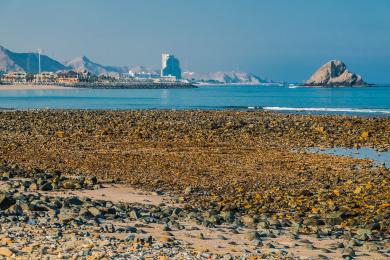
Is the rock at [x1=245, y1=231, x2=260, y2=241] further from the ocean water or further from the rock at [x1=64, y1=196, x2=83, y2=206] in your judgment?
the ocean water

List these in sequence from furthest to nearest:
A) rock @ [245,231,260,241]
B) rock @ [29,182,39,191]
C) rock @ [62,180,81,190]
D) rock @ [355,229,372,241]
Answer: rock @ [62,180,81,190] < rock @ [29,182,39,191] < rock @ [355,229,372,241] < rock @ [245,231,260,241]

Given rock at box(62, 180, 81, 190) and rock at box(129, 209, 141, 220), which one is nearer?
rock at box(129, 209, 141, 220)

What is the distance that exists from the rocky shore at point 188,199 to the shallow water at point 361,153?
1.87ft

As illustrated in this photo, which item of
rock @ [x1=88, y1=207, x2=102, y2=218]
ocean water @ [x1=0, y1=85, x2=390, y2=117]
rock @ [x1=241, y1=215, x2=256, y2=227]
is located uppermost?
rock @ [x1=88, y1=207, x2=102, y2=218]

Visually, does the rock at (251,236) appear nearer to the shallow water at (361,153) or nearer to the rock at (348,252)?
the rock at (348,252)

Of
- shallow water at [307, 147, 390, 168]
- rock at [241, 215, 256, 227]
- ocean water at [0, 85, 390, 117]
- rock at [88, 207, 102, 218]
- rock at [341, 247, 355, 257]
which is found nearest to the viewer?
rock at [341, 247, 355, 257]

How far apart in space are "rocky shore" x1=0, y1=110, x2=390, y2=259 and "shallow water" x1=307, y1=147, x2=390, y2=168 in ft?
1.87

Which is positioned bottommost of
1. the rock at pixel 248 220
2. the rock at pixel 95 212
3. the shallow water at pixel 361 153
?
the shallow water at pixel 361 153

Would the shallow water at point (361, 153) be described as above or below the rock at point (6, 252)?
below

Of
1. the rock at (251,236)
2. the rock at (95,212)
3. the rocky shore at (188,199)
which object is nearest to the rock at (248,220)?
the rocky shore at (188,199)

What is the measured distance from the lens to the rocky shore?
761 centimetres

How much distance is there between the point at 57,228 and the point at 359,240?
401cm

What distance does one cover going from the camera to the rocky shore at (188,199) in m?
7.61

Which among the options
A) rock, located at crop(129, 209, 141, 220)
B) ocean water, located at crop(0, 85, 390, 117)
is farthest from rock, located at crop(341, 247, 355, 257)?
ocean water, located at crop(0, 85, 390, 117)
